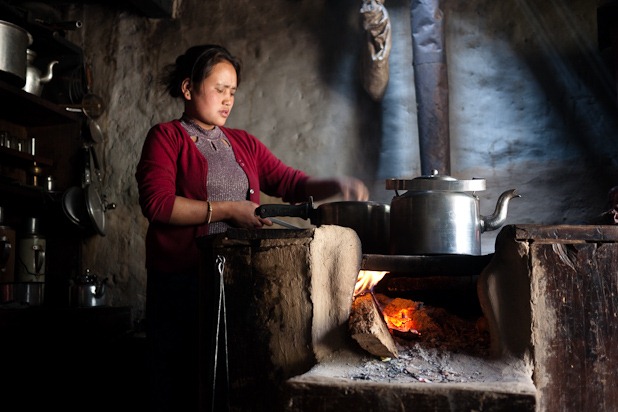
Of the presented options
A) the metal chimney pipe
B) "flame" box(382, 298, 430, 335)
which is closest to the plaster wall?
the metal chimney pipe

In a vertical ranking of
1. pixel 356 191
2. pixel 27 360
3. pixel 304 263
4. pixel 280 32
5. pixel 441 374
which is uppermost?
pixel 280 32

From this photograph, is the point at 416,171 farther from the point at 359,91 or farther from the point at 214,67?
the point at 214,67

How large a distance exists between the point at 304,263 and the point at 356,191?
2.56ft

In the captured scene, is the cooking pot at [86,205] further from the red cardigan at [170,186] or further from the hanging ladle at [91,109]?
the red cardigan at [170,186]

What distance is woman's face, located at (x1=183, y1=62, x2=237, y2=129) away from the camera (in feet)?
7.94

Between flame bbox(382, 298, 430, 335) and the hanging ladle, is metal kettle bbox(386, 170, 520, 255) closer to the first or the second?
flame bbox(382, 298, 430, 335)

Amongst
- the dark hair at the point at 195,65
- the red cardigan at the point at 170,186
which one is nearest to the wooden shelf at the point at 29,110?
the dark hair at the point at 195,65

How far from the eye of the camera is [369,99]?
3.59 m

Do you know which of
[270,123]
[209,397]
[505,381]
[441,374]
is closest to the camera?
[505,381]

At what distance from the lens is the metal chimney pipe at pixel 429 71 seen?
126 inches

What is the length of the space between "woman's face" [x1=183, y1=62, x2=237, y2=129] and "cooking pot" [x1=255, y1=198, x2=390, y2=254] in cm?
52

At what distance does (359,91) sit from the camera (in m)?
3.62

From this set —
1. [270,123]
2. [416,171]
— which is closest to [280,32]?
[270,123]

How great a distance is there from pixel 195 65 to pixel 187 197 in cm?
52
